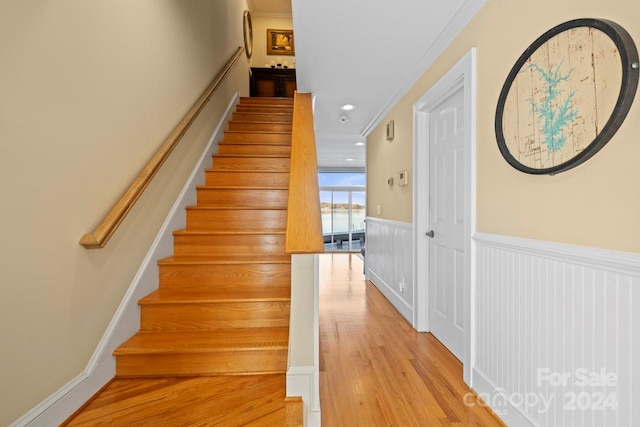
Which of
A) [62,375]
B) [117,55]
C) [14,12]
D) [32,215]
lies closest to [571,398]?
[62,375]

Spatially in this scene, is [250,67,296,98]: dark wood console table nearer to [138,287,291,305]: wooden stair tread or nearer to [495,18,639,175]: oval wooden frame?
[138,287,291,305]: wooden stair tread

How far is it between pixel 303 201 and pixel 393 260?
241cm

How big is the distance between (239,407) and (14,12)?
182 cm

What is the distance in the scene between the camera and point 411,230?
2.90 metres

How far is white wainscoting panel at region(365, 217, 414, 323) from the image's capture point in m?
2.97

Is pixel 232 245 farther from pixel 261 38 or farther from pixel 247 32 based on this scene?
pixel 261 38

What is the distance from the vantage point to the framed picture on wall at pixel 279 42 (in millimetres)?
6391

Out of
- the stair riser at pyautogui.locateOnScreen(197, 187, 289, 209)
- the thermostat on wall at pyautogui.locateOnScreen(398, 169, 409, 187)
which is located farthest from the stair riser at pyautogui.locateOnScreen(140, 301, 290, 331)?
the thermostat on wall at pyautogui.locateOnScreen(398, 169, 409, 187)

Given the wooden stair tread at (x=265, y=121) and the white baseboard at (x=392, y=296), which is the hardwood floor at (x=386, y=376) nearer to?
the white baseboard at (x=392, y=296)

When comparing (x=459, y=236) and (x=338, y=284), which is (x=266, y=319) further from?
(x=338, y=284)

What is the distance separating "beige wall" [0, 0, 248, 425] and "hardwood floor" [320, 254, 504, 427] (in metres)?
1.30

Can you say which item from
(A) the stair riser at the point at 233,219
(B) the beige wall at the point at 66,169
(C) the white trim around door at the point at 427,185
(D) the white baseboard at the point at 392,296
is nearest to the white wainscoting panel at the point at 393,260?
(D) the white baseboard at the point at 392,296

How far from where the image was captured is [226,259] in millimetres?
2184

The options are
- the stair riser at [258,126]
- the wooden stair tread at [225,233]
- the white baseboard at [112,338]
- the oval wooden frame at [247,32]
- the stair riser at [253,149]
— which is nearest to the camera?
the white baseboard at [112,338]
